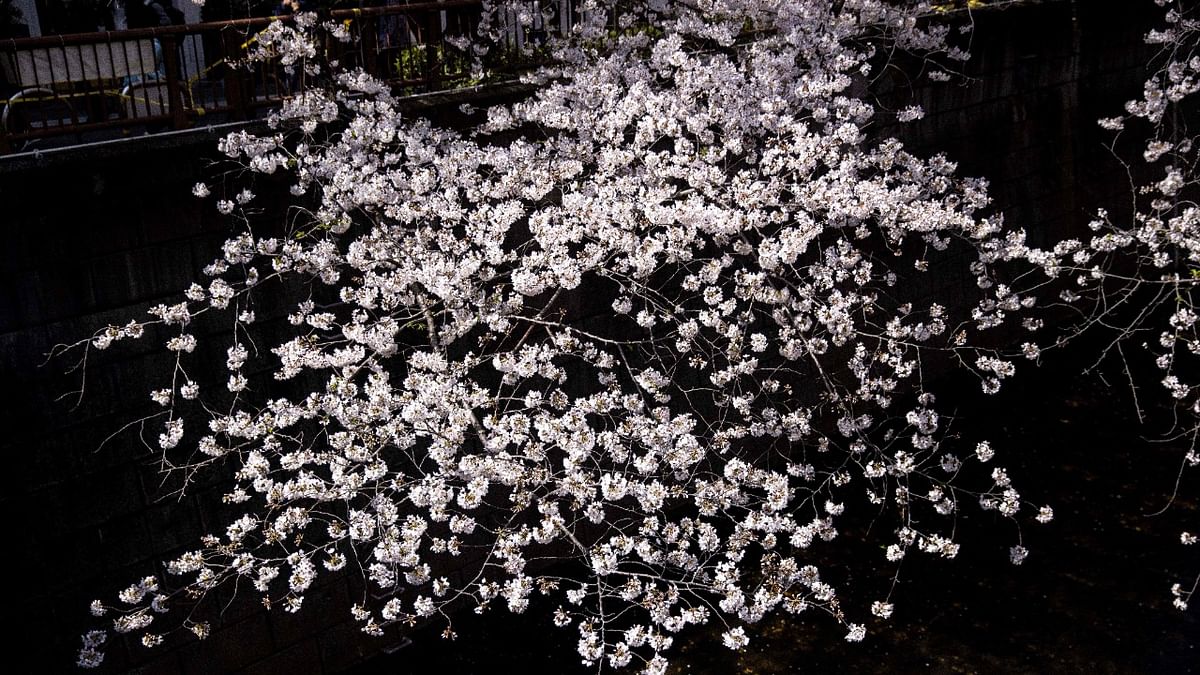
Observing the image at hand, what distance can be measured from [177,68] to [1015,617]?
25.1ft

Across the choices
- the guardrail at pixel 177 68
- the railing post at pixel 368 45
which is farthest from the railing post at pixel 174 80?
the railing post at pixel 368 45

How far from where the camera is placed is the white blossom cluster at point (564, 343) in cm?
777

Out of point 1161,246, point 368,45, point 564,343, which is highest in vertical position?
point 368,45

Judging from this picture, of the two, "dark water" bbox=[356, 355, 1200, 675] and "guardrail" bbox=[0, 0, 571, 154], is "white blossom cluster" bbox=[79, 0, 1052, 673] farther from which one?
"guardrail" bbox=[0, 0, 571, 154]

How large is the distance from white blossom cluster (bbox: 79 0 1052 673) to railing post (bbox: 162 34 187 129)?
642mm

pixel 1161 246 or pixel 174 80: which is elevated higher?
pixel 174 80

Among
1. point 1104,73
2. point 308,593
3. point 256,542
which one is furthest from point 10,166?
point 1104,73

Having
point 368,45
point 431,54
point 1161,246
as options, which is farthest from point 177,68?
point 1161,246

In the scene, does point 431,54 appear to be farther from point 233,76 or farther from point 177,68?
point 177,68

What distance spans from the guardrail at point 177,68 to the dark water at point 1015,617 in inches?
176

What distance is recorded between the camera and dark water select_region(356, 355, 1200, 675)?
838cm

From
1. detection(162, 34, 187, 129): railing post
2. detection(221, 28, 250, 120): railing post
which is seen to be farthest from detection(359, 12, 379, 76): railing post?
detection(162, 34, 187, 129): railing post

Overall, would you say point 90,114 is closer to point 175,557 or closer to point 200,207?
point 200,207

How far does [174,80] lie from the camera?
770 centimetres
